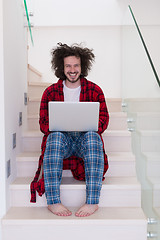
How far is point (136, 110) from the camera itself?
246cm

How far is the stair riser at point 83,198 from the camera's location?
1.87 metres

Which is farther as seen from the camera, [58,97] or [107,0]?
[107,0]

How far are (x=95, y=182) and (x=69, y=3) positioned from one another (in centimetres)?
284

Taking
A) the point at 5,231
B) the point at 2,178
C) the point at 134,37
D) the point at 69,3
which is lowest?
the point at 5,231

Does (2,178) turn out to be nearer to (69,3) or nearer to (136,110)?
(136,110)

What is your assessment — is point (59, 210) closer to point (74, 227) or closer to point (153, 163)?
point (74, 227)

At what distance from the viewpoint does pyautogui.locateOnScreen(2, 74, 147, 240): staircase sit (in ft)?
5.45

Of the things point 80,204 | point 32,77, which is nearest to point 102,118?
point 80,204

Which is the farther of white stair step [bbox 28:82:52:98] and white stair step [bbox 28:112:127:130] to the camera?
white stair step [bbox 28:82:52:98]

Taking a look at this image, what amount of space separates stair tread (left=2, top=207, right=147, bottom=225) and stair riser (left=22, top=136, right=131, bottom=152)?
2.09 feet

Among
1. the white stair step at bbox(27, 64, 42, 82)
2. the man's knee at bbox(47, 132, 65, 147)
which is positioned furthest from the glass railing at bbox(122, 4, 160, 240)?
the white stair step at bbox(27, 64, 42, 82)

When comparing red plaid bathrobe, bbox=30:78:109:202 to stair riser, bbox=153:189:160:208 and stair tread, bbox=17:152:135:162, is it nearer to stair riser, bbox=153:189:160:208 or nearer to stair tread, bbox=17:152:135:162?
stair tread, bbox=17:152:135:162

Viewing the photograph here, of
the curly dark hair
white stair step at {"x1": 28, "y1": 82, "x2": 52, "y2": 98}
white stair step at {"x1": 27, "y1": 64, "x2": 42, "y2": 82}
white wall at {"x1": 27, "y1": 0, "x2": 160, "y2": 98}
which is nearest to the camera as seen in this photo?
the curly dark hair

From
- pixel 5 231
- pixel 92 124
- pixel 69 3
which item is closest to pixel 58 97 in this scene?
pixel 92 124
